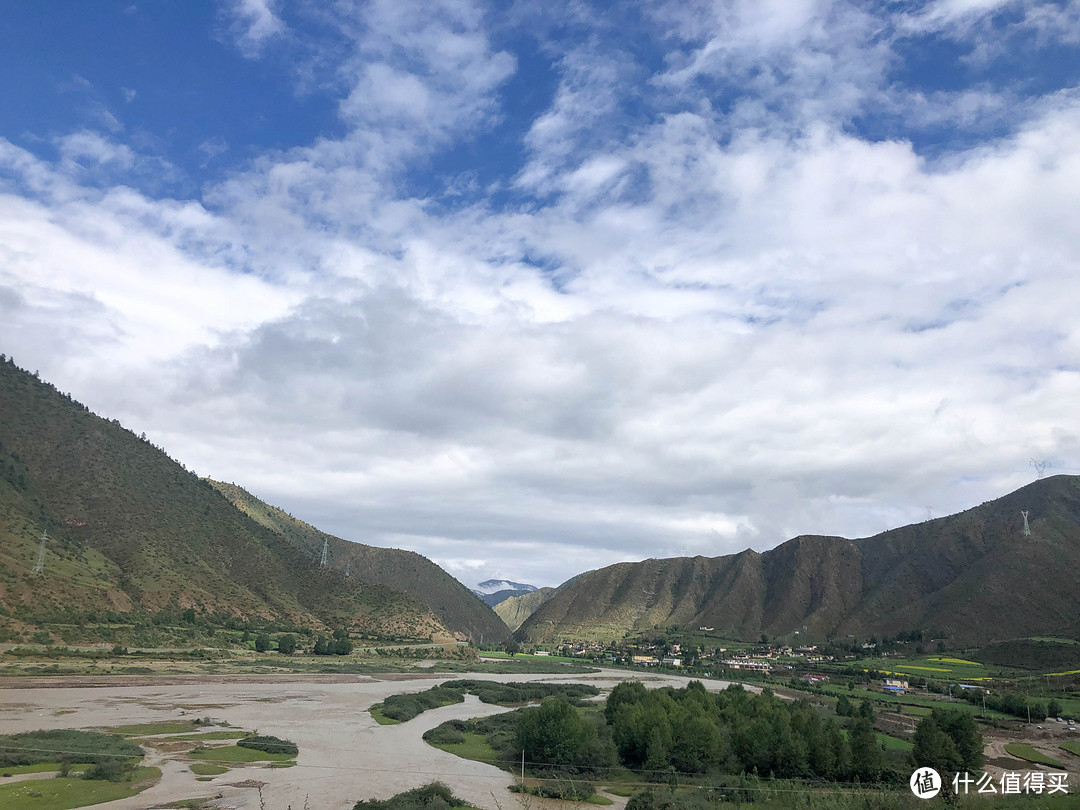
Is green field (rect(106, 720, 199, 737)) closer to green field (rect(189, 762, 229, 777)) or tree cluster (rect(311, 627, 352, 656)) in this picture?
green field (rect(189, 762, 229, 777))

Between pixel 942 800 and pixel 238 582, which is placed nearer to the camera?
pixel 942 800

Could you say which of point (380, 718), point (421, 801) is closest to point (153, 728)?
point (380, 718)

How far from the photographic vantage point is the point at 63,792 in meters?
31.6

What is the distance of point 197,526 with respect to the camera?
132 m

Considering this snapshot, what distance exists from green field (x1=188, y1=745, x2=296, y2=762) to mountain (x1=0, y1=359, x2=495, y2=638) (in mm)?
56961

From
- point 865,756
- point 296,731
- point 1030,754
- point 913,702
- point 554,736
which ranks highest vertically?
point 554,736

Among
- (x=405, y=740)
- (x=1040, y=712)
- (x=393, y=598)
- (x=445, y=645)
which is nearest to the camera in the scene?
(x=405, y=740)

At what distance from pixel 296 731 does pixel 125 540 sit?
260 ft

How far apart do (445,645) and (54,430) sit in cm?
8633

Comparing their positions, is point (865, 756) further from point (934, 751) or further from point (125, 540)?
point (125, 540)

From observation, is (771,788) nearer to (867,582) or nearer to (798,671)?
(798,671)

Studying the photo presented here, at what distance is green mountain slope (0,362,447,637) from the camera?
314 ft

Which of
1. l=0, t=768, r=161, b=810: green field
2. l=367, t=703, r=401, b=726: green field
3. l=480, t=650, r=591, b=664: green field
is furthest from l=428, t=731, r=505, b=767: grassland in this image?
l=480, t=650, r=591, b=664: green field

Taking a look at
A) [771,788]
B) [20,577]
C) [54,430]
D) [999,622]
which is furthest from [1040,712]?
[54,430]
